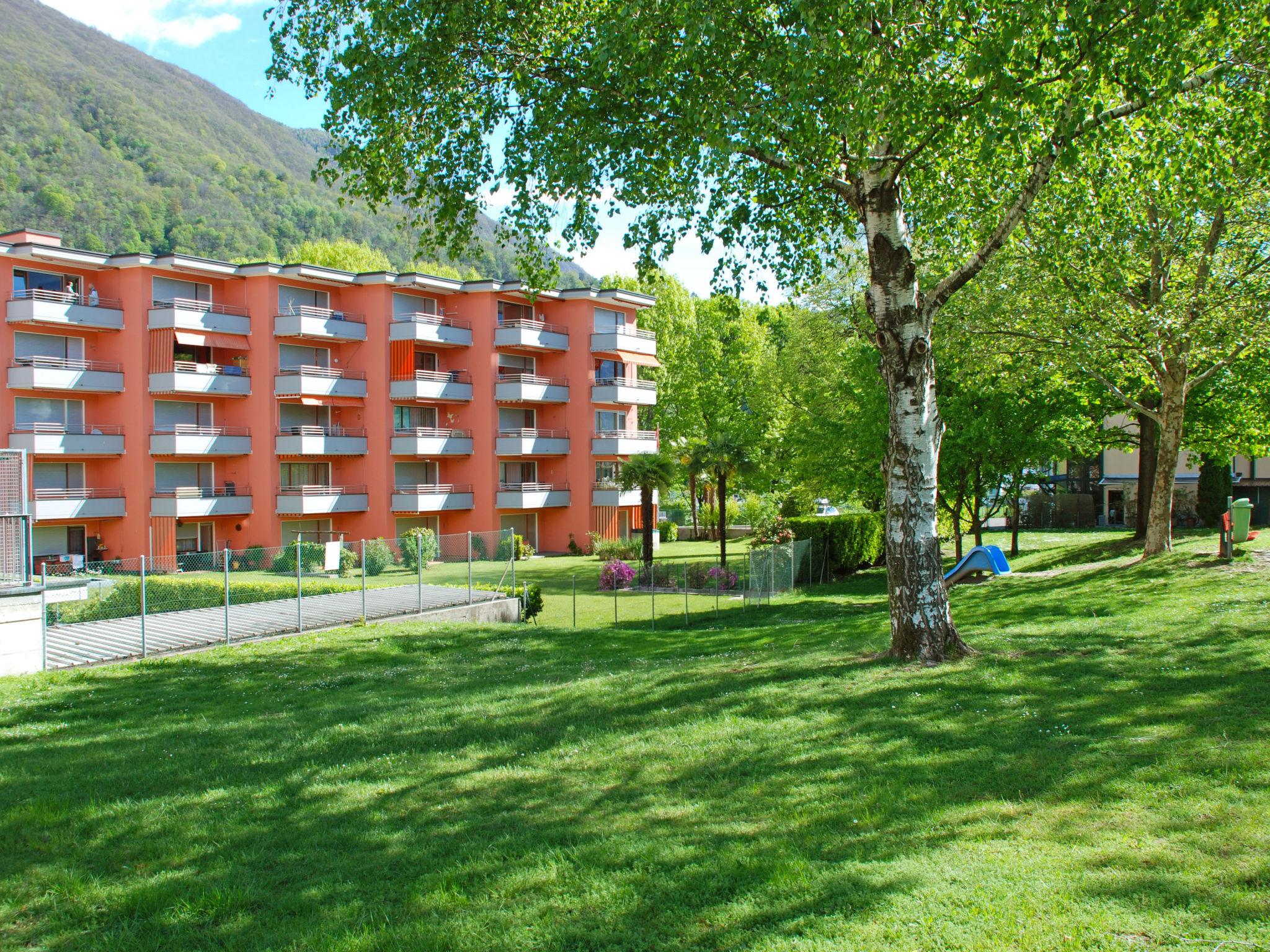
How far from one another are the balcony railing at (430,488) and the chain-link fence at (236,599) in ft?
49.5

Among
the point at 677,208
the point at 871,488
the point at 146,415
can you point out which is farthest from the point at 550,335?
the point at 677,208

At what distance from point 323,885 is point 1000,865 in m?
3.70

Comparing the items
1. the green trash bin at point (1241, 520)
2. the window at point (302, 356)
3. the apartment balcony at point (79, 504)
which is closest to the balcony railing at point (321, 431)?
the window at point (302, 356)

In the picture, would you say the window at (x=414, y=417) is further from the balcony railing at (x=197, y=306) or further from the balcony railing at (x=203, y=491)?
the balcony railing at (x=197, y=306)

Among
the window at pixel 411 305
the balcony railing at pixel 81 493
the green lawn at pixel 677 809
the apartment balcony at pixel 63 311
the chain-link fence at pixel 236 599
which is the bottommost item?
the chain-link fence at pixel 236 599

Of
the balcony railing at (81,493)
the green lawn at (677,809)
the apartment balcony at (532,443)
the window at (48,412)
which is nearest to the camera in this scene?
the green lawn at (677,809)

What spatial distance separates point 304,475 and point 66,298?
1263 centimetres

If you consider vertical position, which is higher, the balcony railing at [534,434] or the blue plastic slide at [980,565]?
the balcony railing at [534,434]

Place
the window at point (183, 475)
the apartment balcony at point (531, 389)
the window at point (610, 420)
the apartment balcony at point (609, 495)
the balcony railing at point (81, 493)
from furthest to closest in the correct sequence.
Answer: the window at point (610, 420)
the apartment balcony at point (609, 495)
the apartment balcony at point (531, 389)
the window at point (183, 475)
the balcony railing at point (81, 493)

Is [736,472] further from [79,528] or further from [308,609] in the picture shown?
[79,528]

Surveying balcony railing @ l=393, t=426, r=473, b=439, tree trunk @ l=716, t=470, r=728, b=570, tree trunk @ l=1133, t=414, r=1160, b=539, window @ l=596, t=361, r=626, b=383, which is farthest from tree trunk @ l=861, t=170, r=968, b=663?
window @ l=596, t=361, r=626, b=383

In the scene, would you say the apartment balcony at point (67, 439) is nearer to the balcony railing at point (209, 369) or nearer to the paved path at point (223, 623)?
the balcony railing at point (209, 369)

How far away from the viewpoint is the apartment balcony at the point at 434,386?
1842 inches

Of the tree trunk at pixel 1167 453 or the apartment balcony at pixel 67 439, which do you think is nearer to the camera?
the tree trunk at pixel 1167 453
